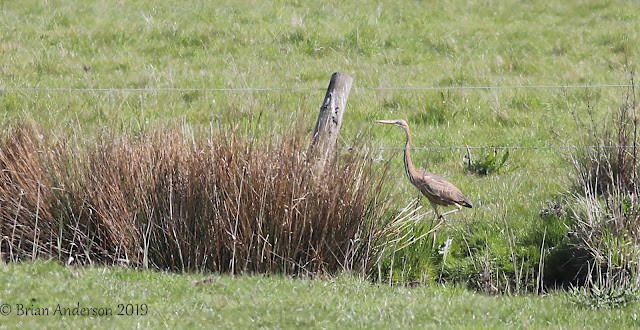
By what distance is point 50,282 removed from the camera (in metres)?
7.88

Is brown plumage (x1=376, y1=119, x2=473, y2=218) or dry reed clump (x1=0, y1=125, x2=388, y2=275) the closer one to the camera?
dry reed clump (x1=0, y1=125, x2=388, y2=275)

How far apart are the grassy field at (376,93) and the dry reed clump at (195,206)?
0.27 m

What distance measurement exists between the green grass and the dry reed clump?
596mm

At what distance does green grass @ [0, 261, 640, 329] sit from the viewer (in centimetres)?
718

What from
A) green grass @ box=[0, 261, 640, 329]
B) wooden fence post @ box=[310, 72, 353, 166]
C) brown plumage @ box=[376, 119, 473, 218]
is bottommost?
green grass @ box=[0, 261, 640, 329]

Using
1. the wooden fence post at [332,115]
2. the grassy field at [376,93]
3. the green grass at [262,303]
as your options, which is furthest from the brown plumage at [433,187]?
the green grass at [262,303]

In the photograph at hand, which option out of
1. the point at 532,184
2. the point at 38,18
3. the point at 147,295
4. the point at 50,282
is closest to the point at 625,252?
the point at 532,184

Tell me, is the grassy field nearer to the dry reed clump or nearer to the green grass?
the green grass

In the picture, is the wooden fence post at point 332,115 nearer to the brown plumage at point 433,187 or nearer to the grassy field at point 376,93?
the grassy field at point 376,93

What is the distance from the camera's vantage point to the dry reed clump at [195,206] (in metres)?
8.92

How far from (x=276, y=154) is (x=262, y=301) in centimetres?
169

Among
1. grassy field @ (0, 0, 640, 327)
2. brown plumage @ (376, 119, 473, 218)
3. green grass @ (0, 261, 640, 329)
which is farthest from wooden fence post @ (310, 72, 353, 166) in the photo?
green grass @ (0, 261, 640, 329)

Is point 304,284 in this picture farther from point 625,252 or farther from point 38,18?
point 38,18

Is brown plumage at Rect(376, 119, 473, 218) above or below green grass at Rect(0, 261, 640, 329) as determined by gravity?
above
